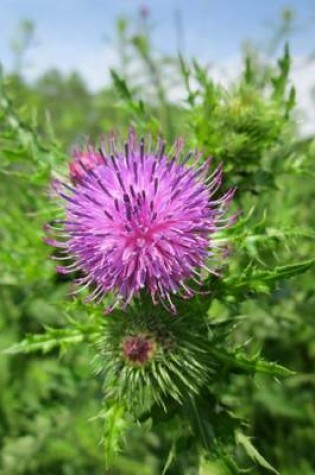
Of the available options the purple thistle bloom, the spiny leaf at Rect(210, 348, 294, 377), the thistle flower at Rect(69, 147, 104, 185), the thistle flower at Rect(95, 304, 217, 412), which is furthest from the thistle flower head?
the thistle flower at Rect(69, 147, 104, 185)

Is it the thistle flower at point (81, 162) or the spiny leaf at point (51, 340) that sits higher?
the thistle flower at point (81, 162)

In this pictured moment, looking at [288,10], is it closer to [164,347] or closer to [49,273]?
[49,273]

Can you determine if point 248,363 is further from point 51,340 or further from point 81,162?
point 81,162

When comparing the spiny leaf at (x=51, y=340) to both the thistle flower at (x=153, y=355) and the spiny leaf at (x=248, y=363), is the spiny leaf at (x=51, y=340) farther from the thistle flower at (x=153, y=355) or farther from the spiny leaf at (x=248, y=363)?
the spiny leaf at (x=248, y=363)

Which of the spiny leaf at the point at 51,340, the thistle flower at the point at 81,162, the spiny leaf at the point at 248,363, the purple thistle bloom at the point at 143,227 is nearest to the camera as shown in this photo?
the spiny leaf at the point at 248,363

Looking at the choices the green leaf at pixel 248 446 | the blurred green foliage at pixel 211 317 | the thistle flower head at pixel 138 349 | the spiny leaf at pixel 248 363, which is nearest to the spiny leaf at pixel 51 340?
the blurred green foliage at pixel 211 317

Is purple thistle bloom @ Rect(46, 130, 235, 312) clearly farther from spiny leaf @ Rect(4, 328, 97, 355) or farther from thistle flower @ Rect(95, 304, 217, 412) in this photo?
spiny leaf @ Rect(4, 328, 97, 355)

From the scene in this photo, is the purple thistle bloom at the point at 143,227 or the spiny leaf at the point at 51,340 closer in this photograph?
the purple thistle bloom at the point at 143,227
